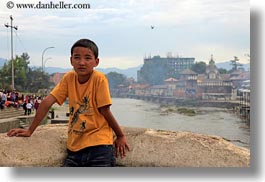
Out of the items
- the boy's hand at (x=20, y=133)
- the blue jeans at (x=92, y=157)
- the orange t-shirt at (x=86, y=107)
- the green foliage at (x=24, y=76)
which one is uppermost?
→ the green foliage at (x=24, y=76)

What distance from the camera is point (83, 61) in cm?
192

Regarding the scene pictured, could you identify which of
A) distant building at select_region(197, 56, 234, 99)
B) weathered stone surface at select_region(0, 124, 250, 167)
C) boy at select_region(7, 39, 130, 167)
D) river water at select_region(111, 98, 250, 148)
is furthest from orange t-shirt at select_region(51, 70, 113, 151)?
distant building at select_region(197, 56, 234, 99)

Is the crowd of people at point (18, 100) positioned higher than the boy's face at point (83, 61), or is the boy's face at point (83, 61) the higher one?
the boy's face at point (83, 61)

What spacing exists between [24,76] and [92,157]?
86 cm

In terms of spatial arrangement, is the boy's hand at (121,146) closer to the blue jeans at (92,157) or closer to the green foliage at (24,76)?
the blue jeans at (92,157)

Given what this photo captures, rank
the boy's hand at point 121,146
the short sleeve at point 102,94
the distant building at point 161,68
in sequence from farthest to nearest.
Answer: the distant building at point 161,68 → the boy's hand at point 121,146 → the short sleeve at point 102,94

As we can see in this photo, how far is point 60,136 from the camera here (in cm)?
216

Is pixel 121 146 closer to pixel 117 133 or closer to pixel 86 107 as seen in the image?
pixel 117 133

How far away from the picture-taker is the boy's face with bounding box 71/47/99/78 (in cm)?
192

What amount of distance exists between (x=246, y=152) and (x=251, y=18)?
0.79m

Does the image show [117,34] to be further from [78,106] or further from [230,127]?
[230,127]

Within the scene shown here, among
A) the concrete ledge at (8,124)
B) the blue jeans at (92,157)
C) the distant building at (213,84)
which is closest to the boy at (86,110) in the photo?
the blue jeans at (92,157)

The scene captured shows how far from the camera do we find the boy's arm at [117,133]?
6.38 ft

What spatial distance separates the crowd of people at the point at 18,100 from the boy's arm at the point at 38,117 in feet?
0.97
